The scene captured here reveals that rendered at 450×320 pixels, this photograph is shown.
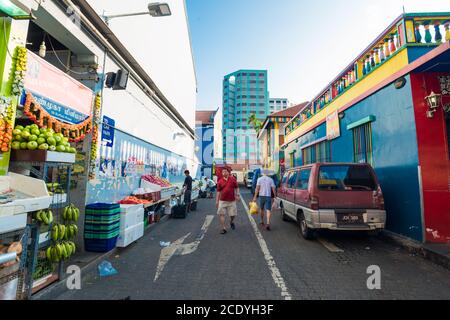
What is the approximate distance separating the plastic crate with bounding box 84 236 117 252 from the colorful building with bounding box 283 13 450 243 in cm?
711

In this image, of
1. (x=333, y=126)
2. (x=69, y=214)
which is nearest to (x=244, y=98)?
(x=333, y=126)

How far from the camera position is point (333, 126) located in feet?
33.2

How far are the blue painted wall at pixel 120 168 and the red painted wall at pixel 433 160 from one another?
26.0 ft

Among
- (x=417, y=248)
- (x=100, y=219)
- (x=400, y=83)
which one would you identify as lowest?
(x=417, y=248)

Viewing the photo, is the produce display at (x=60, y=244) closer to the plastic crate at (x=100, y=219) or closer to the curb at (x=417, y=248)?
the plastic crate at (x=100, y=219)

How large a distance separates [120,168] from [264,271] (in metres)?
5.11

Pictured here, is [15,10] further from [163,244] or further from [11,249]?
[163,244]

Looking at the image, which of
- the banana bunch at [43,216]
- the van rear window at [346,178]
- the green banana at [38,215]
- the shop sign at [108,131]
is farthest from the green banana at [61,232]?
the van rear window at [346,178]

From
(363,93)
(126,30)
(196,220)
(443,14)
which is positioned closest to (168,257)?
(196,220)

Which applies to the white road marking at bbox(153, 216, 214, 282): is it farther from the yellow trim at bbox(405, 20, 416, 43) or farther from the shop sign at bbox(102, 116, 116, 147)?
the yellow trim at bbox(405, 20, 416, 43)

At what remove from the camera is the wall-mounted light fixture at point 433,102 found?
515 centimetres

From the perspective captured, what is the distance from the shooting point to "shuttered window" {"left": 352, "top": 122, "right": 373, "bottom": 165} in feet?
24.5

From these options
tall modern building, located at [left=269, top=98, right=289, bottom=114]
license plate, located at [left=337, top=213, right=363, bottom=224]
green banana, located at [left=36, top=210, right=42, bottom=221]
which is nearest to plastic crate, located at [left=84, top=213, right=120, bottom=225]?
green banana, located at [left=36, top=210, right=42, bottom=221]

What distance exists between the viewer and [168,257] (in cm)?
465
